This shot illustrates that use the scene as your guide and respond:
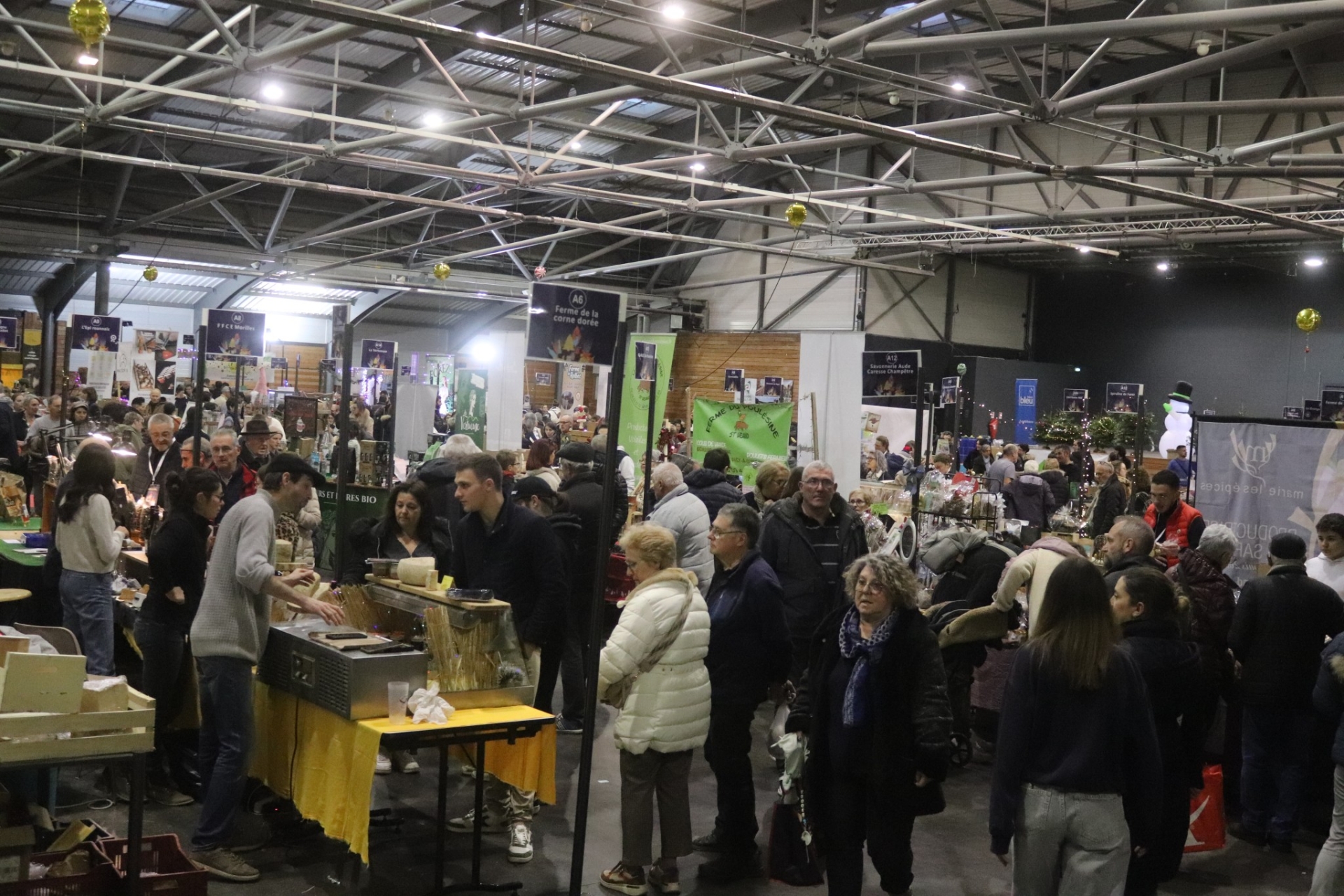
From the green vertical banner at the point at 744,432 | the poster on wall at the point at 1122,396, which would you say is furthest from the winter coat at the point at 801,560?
the poster on wall at the point at 1122,396

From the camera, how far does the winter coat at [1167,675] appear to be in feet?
12.2

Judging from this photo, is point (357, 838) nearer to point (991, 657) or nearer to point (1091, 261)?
point (991, 657)

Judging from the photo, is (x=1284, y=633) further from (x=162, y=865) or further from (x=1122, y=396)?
(x=1122, y=396)

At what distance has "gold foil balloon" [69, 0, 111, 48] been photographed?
5035 mm

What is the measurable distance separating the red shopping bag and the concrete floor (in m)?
0.12

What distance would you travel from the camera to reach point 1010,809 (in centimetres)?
315

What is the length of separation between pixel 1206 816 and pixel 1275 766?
600mm

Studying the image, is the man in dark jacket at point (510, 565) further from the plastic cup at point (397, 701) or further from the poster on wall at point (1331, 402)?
the poster on wall at point (1331, 402)

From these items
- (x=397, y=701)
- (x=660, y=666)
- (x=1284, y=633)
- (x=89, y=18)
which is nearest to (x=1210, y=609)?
(x=1284, y=633)

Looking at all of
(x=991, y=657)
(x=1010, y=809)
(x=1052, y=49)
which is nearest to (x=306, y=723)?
(x=1010, y=809)

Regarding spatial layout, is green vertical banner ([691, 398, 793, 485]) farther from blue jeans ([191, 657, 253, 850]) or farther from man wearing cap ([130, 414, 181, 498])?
blue jeans ([191, 657, 253, 850])

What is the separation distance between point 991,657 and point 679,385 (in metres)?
18.3

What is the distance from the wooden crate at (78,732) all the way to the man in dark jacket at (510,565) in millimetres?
1496

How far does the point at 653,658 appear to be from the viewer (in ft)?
13.5
